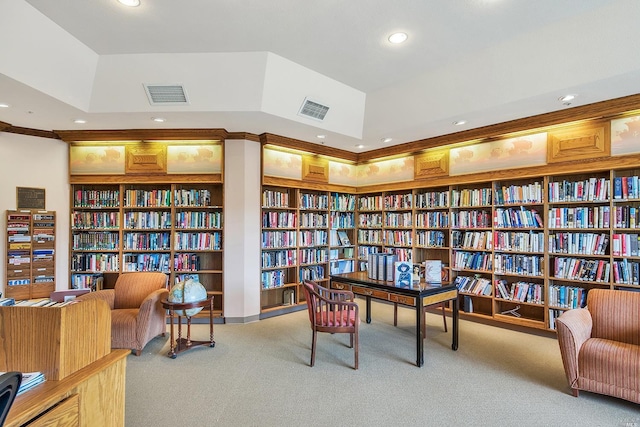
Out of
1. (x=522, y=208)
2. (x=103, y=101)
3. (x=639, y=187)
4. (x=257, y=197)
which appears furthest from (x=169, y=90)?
(x=639, y=187)

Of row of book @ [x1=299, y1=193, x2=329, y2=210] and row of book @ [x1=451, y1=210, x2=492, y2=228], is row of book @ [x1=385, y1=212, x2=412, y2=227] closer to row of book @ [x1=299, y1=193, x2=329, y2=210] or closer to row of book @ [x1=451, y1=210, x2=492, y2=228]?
row of book @ [x1=451, y1=210, x2=492, y2=228]

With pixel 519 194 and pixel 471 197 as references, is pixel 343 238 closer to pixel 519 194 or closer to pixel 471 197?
pixel 471 197

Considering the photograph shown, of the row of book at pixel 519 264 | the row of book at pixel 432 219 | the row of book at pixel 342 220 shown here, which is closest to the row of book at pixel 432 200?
the row of book at pixel 432 219


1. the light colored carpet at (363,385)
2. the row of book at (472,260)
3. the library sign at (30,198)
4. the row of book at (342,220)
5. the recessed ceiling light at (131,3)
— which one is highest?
the recessed ceiling light at (131,3)

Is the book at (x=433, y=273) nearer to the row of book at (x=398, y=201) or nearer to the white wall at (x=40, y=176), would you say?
the row of book at (x=398, y=201)

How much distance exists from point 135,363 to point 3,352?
2.18 metres

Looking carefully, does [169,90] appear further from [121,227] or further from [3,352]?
[3,352]

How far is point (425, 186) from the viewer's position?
18.8 ft

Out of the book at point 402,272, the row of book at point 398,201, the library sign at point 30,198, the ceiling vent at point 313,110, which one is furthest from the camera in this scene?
the row of book at point 398,201

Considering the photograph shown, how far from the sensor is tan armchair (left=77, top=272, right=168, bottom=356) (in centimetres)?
376

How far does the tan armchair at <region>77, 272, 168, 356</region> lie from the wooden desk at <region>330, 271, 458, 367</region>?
7.40ft

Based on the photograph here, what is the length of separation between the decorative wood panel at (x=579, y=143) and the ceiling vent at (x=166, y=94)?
4696 millimetres

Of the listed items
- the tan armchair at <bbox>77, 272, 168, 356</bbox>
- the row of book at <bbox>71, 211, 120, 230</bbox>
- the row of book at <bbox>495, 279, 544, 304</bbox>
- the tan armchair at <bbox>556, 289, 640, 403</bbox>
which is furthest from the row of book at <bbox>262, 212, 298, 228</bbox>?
the tan armchair at <bbox>556, 289, 640, 403</bbox>

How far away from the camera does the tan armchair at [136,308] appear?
3762mm
